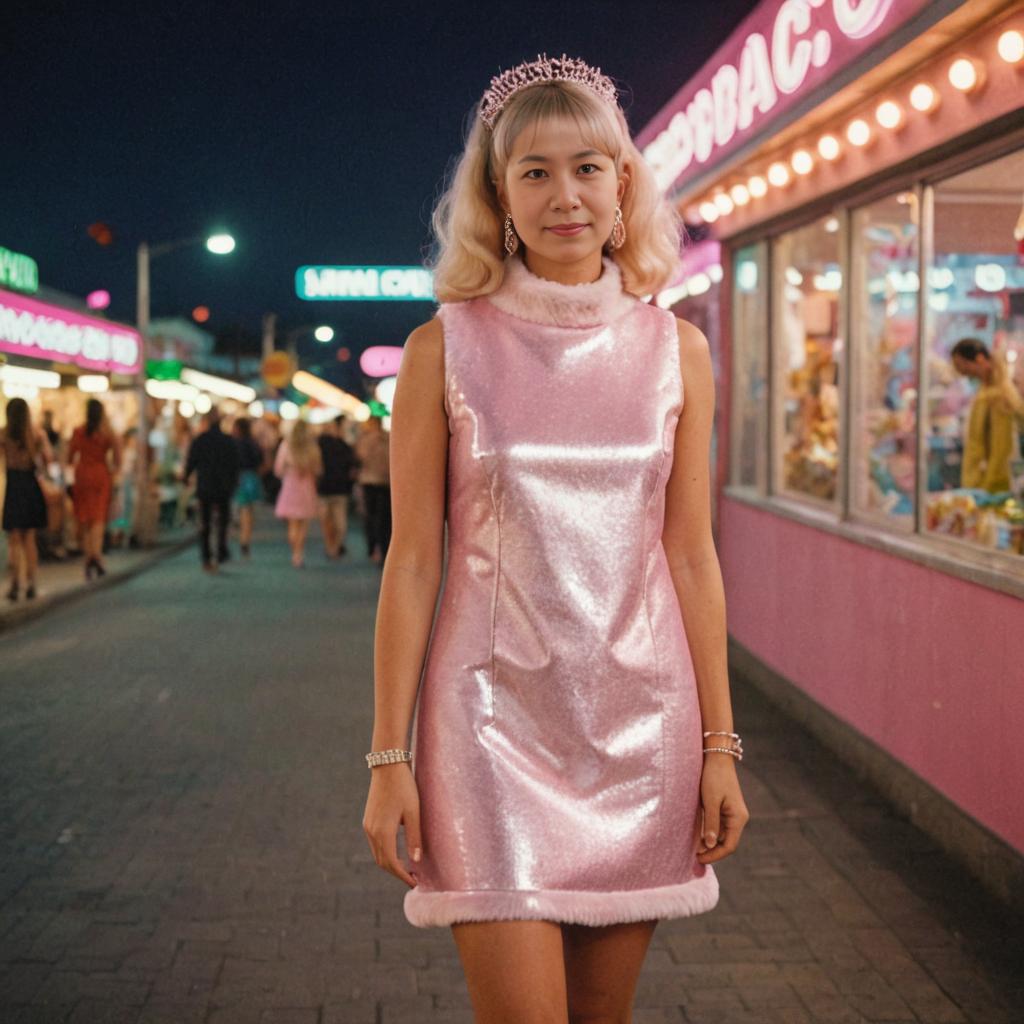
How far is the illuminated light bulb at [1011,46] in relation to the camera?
5055 mm

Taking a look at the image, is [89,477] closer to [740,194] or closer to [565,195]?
[740,194]

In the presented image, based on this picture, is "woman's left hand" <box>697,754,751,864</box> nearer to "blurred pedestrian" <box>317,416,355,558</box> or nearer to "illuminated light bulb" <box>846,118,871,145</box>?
"illuminated light bulb" <box>846,118,871,145</box>

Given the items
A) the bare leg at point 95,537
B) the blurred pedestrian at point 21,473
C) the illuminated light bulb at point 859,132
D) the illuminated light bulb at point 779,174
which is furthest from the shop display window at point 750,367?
the bare leg at point 95,537

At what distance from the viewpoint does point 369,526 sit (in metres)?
19.0

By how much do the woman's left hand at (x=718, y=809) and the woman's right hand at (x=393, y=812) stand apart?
1.53ft

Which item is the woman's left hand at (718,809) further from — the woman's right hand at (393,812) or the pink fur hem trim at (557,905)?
the woman's right hand at (393,812)

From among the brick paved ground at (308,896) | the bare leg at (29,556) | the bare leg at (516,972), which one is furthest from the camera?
the bare leg at (29,556)

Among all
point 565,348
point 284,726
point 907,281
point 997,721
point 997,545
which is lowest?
point 284,726

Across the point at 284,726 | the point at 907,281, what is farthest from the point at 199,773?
the point at 907,281

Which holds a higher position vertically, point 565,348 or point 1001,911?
point 565,348

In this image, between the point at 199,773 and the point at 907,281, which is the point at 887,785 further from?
the point at 199,773

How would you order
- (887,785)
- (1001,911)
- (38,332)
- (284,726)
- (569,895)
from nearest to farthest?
(569,895), (1001,911), (887,785), (284,726), (38,332)

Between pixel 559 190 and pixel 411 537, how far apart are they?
61 cm

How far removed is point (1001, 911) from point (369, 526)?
14.5 metres
